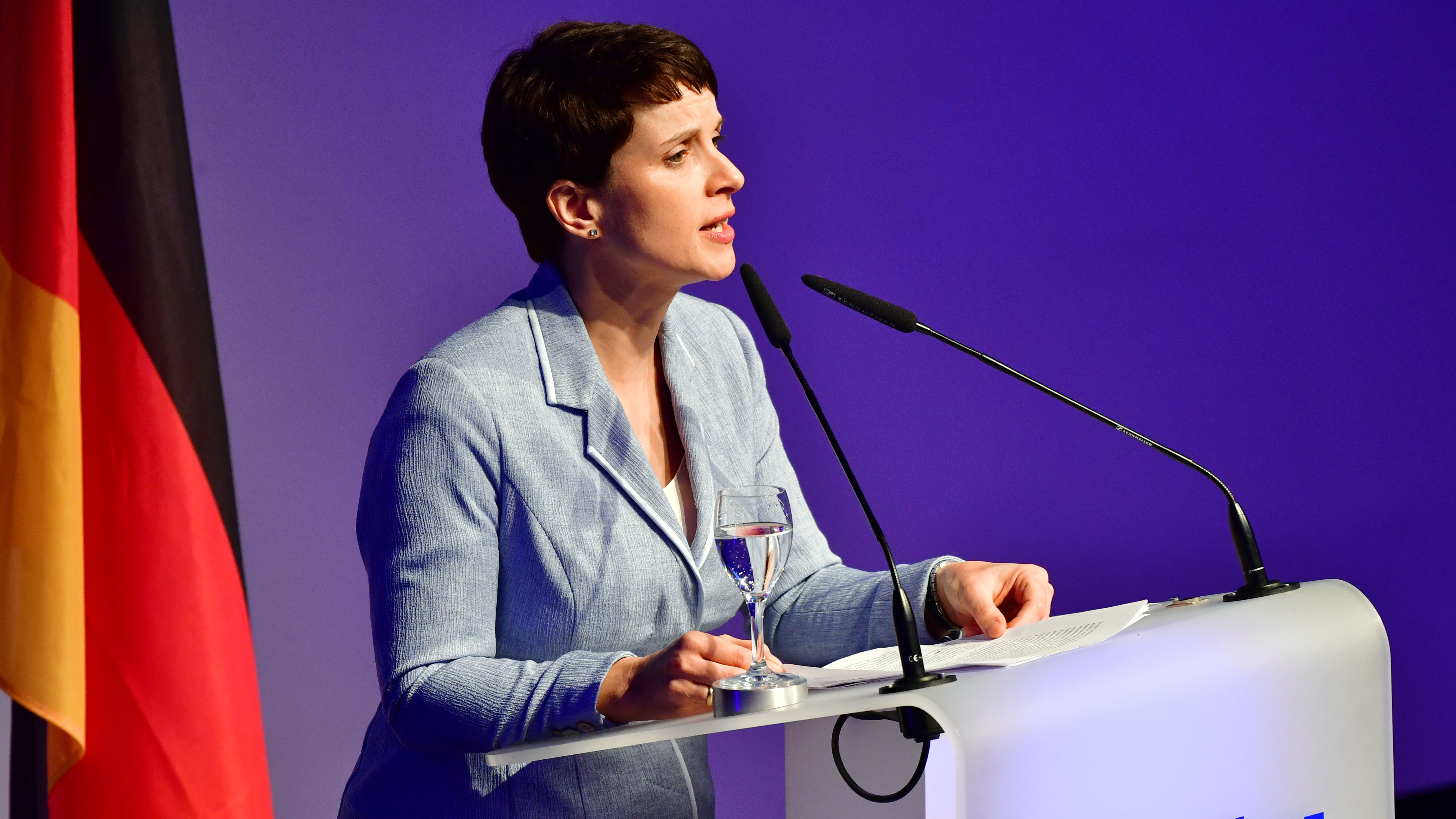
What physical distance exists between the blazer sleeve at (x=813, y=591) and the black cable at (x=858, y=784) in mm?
305

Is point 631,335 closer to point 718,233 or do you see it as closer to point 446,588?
point 718,233

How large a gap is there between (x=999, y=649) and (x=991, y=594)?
0.17 meters

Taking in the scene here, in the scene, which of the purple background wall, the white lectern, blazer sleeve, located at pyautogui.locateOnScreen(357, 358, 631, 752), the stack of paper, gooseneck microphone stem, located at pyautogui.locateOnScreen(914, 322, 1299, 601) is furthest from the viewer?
the purple background wall

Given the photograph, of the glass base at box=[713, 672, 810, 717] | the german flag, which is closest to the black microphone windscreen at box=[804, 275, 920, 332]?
the glass base at box=[713, 672, 810, 717]

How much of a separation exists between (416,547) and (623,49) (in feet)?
2.16

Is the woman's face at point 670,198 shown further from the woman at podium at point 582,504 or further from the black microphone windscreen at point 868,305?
the black microphone windscreen at point 868,305

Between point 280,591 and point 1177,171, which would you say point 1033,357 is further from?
point 280,591

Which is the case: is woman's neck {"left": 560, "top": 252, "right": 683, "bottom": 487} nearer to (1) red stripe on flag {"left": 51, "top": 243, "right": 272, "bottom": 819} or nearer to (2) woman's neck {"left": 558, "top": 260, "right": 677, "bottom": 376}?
(2) woman's neck {"left": 558, "top": 260, "right": 677, "bottom": 376}

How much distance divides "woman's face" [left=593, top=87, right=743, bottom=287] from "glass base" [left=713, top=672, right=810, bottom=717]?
584mm

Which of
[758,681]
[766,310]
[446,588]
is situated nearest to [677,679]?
[758,681]

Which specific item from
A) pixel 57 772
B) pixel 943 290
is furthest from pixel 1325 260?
pixel 57 772

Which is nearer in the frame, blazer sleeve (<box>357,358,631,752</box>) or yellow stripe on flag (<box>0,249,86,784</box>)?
blazer sleeve (<box>357,358,631,752</box>)

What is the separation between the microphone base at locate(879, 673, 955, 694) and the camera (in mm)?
991

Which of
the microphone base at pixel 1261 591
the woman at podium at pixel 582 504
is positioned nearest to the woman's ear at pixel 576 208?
the woman at podium at pixel 582 504
